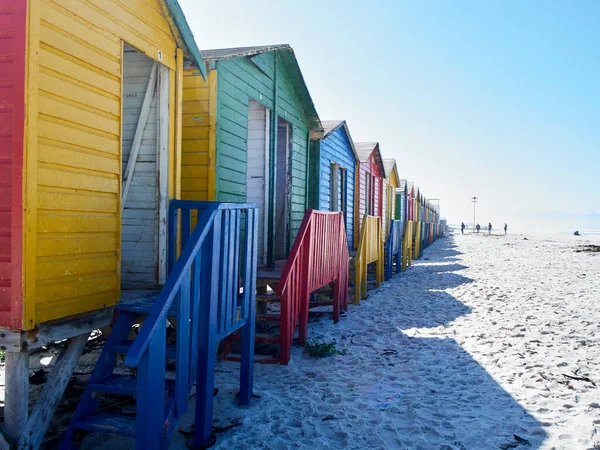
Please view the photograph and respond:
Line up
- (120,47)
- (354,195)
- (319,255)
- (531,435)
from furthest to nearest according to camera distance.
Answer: (354,195) < (319,255) < (120,47) < (531,435)

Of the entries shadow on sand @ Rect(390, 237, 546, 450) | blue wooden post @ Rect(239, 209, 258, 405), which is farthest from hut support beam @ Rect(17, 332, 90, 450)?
shadow on sand @ Rect(390, 237, 546, 450)

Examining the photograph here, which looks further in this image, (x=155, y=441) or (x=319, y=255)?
(x=319, y=255)

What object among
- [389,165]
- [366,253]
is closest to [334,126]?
[366,253]

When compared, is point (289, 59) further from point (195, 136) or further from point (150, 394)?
point (150, 394)

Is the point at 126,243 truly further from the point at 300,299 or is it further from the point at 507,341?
the point at 507,341

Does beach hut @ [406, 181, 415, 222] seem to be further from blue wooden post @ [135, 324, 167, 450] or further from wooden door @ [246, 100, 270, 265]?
blue wooden post @ [135, 324, 167, 450]

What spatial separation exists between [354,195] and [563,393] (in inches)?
389

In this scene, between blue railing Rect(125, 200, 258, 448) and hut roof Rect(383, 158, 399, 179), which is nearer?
blue railing Rect(125, 200, 258, 448)

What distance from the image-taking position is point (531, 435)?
3.48m

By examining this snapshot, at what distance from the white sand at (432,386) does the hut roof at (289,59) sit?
12.1 feet

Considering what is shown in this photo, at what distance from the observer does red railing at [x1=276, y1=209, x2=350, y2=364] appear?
18.0ft

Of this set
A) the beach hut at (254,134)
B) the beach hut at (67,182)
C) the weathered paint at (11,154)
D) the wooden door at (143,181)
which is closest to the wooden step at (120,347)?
the beach hut at (67,182)

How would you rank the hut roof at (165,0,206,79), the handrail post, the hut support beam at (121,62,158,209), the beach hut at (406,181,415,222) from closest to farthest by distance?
the hut roof at (165,0,206,79) → the hut support beam at (121,62,158,209) → the handrail post → the beach hut at (406,181,415,222)

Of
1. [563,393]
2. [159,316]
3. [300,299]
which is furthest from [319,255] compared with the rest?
[159,316]
